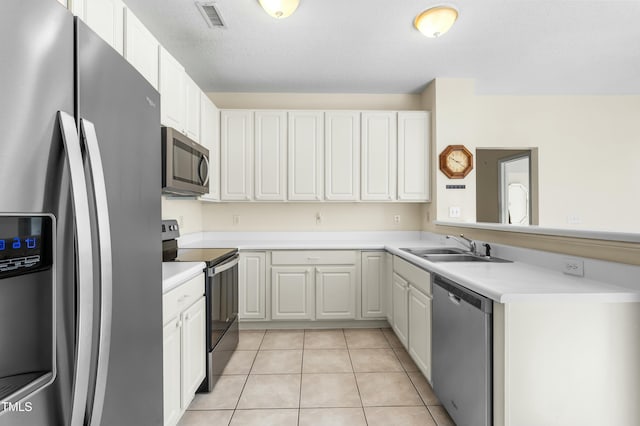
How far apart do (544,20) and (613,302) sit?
2.16 m

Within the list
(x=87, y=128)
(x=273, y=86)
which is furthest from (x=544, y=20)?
(x=87, y=128)

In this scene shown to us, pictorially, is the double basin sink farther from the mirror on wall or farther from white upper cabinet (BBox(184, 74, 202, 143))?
white upper cabinet (BBox(184, 74, 202, 143))

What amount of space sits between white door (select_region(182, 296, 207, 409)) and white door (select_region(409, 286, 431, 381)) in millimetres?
1472

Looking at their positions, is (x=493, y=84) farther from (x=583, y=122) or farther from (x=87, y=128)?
(x=87, y=128)

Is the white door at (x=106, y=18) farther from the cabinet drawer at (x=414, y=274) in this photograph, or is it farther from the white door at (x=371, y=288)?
the white door at (x=371, y=288)

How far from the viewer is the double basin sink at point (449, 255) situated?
2.32m

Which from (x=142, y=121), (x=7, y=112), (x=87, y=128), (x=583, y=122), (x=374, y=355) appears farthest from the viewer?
(x=583, y=122)

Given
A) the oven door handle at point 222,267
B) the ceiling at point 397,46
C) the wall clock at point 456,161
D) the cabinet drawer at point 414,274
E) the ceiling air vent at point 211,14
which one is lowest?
the cabinet drawer at point 414,274

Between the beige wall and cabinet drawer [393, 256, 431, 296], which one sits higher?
the beige wall

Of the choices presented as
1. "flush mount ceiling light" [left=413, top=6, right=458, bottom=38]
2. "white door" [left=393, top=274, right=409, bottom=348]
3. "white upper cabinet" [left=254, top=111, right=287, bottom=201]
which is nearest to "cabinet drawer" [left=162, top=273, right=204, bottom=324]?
"white door" [left=393, top=274, right=409, bottom=348]

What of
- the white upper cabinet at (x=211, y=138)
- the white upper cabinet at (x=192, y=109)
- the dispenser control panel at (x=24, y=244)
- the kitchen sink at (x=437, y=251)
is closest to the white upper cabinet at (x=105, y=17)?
the white upper cabinet at (x=192, y=109)

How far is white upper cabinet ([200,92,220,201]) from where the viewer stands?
2965 mm

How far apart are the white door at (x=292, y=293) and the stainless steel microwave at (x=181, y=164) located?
3.99 ft

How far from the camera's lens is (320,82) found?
346 cm
